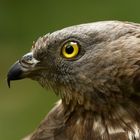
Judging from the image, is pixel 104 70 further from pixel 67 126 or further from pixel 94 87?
pixel 67 126

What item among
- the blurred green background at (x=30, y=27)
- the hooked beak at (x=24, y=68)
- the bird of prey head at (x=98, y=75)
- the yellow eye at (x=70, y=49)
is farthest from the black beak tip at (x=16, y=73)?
the blurred green background at (x=30, y=27)

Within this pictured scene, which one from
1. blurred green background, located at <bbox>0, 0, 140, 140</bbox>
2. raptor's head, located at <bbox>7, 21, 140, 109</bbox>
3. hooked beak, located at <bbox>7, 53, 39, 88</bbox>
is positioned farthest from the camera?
blurred green background, located at <bbox>0, 0, 140, 140</bbox>

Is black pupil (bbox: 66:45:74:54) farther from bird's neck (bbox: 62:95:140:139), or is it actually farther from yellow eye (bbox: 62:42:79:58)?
bird's neck (bbox: 62:95:140:139)

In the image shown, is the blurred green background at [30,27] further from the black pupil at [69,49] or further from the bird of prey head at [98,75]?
the black pupil at [69,49]

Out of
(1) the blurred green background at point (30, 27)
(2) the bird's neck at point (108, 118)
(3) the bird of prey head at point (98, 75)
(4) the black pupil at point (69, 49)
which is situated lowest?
(1) the blurred green background at point (30, 27)

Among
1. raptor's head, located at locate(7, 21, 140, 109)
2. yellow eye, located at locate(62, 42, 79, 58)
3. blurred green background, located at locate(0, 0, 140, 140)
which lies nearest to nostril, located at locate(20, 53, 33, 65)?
raptor's head, located at locate(7, 21, 140, 109)

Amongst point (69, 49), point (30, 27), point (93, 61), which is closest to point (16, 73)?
point (69, 49)

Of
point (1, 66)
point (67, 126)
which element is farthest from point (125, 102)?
point (1, 66)
